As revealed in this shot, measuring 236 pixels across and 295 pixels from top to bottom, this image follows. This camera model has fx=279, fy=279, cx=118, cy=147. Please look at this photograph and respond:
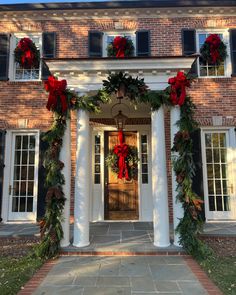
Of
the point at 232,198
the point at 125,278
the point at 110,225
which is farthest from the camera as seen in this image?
the point at 232,198

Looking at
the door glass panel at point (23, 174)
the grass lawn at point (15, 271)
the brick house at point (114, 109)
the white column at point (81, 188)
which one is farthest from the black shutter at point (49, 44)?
the grass lawn at point (15, 271)

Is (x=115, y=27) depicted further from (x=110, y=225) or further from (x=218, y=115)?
(x=110, y=225)

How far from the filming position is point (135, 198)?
7617 millimetres

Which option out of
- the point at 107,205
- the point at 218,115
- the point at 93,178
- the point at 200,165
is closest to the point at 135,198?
the point at 107,205

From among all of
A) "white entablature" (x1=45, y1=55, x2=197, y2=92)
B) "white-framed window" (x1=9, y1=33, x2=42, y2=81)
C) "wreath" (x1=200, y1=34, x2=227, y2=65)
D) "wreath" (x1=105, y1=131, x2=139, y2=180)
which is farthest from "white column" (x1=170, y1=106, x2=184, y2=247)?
"white-framed window" (x1=9, y1=33, x2=42, y2=81)

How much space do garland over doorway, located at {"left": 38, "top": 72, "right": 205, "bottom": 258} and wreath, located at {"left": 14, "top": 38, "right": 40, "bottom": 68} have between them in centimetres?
313

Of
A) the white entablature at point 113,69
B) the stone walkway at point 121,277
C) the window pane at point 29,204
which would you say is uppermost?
the white entablature at point 113,69

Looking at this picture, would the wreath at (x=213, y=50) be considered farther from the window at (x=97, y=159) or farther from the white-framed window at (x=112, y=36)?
the window at (x=97, y=159)

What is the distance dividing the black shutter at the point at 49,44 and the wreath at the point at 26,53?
279 mm

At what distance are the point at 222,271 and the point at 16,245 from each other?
3.82 m

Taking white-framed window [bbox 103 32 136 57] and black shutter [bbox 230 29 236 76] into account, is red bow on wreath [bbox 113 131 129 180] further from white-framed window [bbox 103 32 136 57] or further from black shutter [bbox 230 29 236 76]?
black shutter [bbox 230 29 236 76]

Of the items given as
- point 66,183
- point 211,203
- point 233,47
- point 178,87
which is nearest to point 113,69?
point 178,87

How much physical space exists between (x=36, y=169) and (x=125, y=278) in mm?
4487

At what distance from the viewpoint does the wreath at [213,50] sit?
762cm
